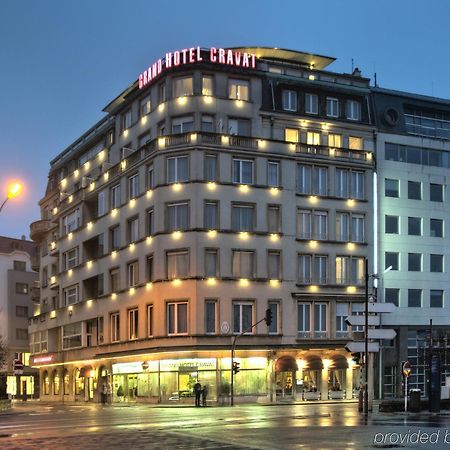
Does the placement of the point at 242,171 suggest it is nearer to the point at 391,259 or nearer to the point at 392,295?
the point at 391,259

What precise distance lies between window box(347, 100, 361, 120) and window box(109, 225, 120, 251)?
23051 mm

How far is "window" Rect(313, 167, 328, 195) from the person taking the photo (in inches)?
2729

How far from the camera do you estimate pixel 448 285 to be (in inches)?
2936

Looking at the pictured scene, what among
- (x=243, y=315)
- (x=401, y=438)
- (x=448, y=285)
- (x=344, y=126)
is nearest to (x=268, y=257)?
(x=243, y=315)

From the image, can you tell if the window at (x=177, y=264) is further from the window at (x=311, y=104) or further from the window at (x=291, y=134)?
the window at (x=311, y=104)

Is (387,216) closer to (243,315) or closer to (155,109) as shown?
(243,315)

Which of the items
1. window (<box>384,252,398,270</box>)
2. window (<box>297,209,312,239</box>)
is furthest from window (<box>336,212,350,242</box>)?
window (<box>384,252,398,270</box>)

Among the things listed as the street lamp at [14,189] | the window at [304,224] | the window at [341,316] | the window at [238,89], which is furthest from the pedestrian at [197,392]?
the street lamp at [14,189]

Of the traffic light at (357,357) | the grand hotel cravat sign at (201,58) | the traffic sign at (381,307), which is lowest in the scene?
the traffic light at (357,357)

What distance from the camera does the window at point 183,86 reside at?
67250 mm

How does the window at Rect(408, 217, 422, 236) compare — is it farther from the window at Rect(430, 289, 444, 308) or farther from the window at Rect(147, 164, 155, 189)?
the window at Rect(147, 164, 155, 189)

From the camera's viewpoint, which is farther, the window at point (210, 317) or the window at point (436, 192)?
the window at point (436, 192)

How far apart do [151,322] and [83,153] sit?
29.4m

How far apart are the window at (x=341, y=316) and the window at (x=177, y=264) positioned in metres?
13.7
